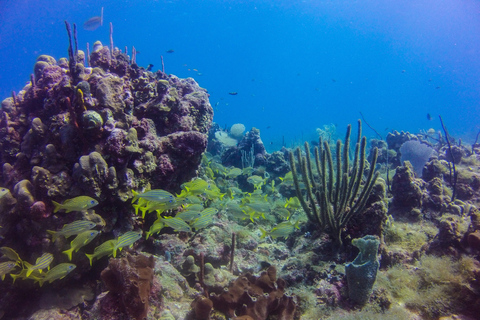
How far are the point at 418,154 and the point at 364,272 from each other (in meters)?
10.5

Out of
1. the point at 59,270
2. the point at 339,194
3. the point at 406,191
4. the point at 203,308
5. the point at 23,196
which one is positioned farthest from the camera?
the point at 406,191

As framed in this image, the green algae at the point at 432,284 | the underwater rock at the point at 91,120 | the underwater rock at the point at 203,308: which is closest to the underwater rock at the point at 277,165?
the green algae at the point at 432,284

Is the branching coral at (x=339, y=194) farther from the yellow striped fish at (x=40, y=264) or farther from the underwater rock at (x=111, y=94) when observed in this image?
the yellow striped fish at (x=40, y=264)

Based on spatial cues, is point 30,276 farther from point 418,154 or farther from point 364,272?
point 418,154

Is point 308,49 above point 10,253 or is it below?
above

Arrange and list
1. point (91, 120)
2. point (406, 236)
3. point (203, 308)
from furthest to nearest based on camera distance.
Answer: point (406, 236) → point (91, 120) → point (203, 308)

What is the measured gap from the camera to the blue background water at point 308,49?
284ft

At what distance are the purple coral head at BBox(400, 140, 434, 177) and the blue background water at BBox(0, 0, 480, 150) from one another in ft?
148

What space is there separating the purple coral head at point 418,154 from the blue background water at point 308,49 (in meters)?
45.1

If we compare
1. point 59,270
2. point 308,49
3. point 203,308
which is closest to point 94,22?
point 59,270

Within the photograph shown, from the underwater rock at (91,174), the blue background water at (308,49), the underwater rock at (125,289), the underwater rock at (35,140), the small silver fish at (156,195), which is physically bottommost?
the underwater rock at (125,289)

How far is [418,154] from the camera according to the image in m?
10.6

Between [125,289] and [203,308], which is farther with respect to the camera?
[203,308]

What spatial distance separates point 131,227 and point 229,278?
6.70 ft
